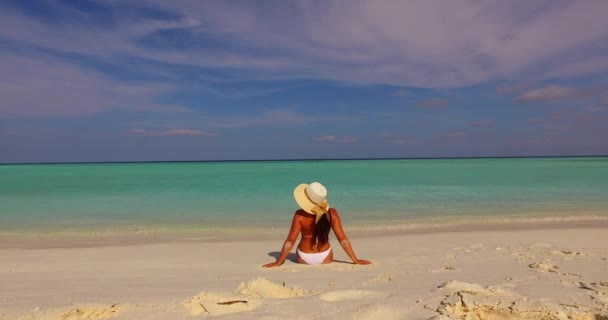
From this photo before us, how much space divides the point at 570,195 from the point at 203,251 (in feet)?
57.6

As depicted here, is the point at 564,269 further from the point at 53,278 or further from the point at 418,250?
the point at 53,278

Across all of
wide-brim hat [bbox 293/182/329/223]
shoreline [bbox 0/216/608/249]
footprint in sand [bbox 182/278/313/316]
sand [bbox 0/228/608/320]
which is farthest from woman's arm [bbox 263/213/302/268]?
shoreline [bbox 0/216/608/249]

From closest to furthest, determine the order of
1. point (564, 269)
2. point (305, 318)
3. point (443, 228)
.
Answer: point (305, 318)
point (564, 269)
point (443, 228)

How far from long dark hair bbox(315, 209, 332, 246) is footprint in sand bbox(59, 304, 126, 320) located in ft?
9.52

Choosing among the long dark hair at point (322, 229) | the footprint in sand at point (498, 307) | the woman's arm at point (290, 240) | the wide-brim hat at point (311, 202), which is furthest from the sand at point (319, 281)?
the wide-brim hat at point (311, 202)

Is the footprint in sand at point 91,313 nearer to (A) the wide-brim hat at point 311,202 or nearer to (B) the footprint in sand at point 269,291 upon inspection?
(B) the footprint in sand at point 269,291

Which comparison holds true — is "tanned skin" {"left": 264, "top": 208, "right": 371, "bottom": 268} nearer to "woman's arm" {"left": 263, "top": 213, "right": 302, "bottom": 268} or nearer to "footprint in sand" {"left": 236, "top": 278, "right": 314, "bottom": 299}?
"woman's arm" {"left": 263, "top": 213, "right": 302, "bottom": 268}

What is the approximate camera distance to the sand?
143 inches

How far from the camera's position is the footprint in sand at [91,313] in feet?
12.0

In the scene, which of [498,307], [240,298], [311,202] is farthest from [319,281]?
[498,307]

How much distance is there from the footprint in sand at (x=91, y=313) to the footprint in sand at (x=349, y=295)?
199 cm

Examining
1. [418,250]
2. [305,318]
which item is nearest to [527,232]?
[418,250]

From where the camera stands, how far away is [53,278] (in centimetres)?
551

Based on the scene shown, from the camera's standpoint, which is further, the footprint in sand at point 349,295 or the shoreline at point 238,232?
the shoreline at point 238,232
